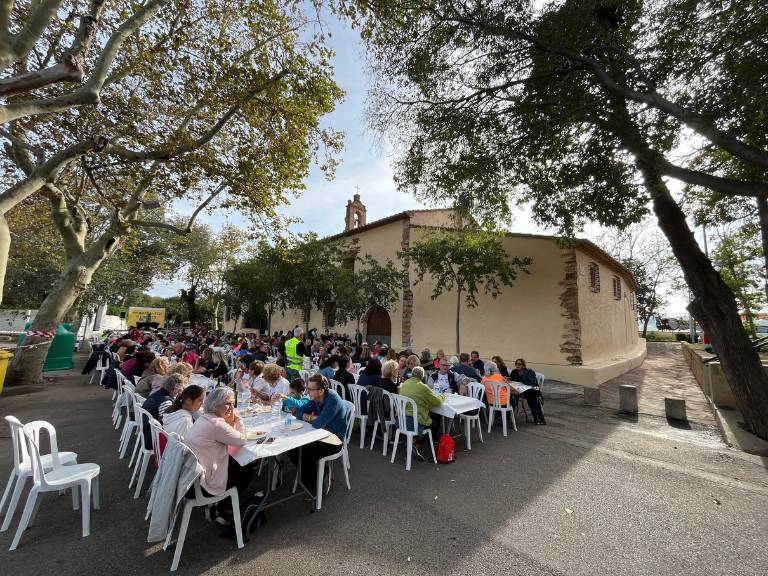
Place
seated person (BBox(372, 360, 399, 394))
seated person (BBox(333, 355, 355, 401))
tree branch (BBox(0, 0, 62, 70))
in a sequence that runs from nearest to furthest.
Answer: tree branch (BBox(0, 0, 62, 70)) < seated person (BBox(372, 360, 399, 394)) < seated person (BBox(333, 355, 355, 401))

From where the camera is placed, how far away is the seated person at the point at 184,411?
9.75 ft

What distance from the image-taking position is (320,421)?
11.8ft

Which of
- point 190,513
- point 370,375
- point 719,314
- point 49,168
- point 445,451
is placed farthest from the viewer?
point 49,168

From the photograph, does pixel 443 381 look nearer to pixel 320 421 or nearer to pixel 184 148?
pixel 320 421

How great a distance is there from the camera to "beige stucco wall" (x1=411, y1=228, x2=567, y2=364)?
10789 mm

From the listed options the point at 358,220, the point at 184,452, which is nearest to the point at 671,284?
the point at 358,220

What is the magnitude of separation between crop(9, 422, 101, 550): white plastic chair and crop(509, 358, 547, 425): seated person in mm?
6453

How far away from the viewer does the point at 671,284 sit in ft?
96.8

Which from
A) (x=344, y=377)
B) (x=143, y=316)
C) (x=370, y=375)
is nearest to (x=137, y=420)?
(x=344, y=377)

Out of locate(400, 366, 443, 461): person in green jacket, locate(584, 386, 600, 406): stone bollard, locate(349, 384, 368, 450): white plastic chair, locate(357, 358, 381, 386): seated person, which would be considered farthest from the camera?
locate(584, 386, 600, 406): stone bollard

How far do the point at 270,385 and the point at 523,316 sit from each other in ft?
30.1

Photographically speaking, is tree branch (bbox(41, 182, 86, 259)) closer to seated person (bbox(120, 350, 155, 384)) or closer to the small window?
seated person (bbox(120, 350, 155, 384))

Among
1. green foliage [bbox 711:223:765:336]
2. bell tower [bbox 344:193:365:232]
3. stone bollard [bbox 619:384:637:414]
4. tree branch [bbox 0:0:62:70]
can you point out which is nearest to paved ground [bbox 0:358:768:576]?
stone bollard [bbox 619:384:637:414]

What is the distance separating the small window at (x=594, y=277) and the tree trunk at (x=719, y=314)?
6248 mm
